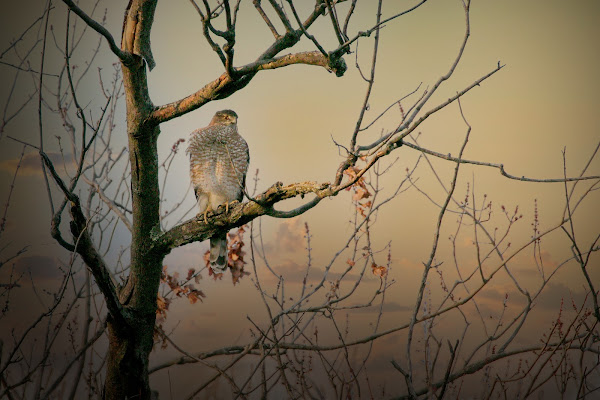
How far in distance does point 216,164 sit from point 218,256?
3.21 ft

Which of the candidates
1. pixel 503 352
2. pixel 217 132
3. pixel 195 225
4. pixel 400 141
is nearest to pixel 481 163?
pixel 400 141

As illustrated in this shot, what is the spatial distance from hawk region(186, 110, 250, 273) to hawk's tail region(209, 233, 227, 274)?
1.72 ft

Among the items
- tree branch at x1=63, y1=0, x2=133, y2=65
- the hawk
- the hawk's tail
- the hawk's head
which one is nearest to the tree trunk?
tree branch at x1=63, y1=0, x2=133, y2=65

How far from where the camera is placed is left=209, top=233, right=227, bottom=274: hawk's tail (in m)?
4.23

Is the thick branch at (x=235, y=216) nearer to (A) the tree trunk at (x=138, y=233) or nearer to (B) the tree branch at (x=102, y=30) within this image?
(A) the tree trunk at (x=138, y=233)

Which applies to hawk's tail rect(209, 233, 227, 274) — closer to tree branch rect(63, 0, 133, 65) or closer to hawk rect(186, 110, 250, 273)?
hawk rect(186, 110, 250, 273)

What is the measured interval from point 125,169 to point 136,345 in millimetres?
1827

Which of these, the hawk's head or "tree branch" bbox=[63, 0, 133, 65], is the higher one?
the hawk's head

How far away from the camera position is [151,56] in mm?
3037

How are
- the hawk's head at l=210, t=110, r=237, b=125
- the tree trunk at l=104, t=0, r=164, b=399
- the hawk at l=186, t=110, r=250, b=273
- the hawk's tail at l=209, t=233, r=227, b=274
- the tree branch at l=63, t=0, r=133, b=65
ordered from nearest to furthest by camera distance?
the tree branch at l=63, t=0, r=133, b=65, the tree trunk at l=104, t=0, r=164, b=399, the hawk's tail at l=209, t=233, r=227, b=274, the hawk at l=186, t=110, r=250, b=273, the hawk's head at l=210, t=110, r=237, b=125

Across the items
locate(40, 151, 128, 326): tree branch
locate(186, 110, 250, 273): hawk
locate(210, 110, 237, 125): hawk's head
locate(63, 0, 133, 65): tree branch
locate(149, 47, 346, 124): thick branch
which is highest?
locate(210, 110, 237, 125): hawk's head

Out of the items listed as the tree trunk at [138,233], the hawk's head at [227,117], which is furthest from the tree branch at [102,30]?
the hawk's head at [227,117]

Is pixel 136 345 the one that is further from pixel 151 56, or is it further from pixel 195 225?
pixel 151 56

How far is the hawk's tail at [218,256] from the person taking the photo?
4234mm
